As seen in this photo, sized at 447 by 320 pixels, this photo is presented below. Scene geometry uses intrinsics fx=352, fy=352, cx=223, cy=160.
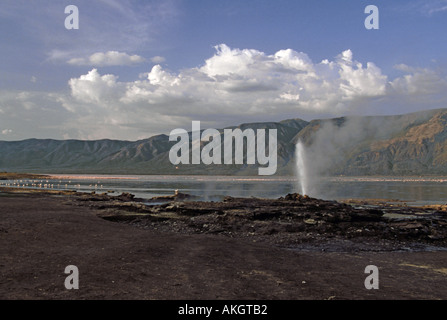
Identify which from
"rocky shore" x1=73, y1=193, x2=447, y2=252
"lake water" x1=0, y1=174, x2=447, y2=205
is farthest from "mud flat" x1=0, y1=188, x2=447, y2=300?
"lake water" x1=0, y1=174, x2=447, y2=205

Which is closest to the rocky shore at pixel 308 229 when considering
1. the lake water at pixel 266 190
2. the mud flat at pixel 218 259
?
the mud flat at pixel 218 259

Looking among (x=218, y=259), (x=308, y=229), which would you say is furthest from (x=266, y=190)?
(x=218, y=259)

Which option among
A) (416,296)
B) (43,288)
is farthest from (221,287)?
(416,296)

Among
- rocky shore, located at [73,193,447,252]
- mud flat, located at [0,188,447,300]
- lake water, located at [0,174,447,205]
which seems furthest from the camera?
lake water, located at [0,174,447,205]

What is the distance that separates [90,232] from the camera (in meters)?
23.4

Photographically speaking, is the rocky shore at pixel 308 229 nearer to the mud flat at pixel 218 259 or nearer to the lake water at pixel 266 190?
the mud flat at pixel 218 259

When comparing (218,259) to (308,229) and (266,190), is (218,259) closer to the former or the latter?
(308,229)

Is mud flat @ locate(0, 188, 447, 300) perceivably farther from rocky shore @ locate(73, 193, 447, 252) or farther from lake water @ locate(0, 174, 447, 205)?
lake water @ locate(0, 174, 447, 205)

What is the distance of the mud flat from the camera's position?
1185 centimetres

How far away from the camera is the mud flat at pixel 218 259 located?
11.9 metres

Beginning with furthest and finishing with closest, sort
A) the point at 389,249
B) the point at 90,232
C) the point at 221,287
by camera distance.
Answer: the point at 90,232 → the point at 389,249 → the point at 221,287
